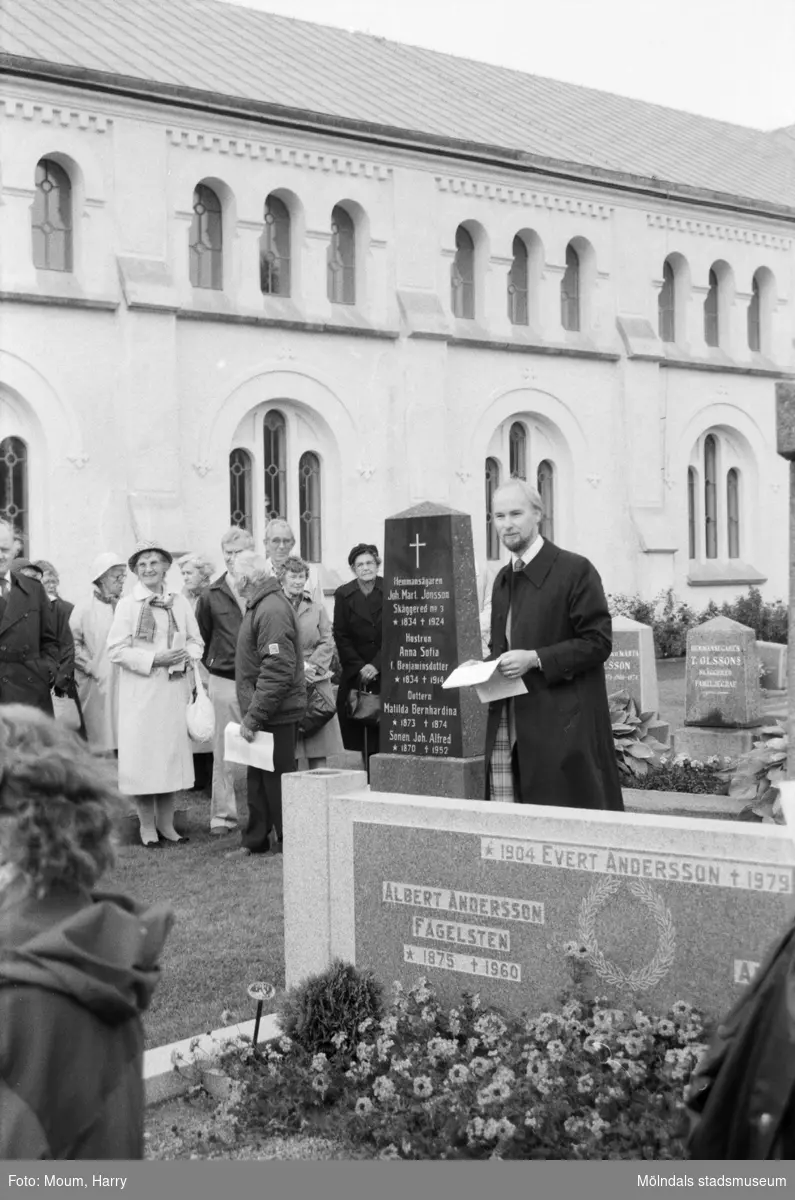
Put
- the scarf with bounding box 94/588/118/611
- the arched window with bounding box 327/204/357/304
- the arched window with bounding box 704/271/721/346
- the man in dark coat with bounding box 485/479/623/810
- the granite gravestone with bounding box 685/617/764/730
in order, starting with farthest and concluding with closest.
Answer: the arched window with bounding box 704/271/721/346, the arched window with bounding box 327/204/357/304, the granite gravestone with bounding box 685/617/764/730, the scarf with bounding box 94/588/118/611, the man in dark coat with bounding box 485/479/623/810

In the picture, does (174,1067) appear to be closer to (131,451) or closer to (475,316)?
(131,451)

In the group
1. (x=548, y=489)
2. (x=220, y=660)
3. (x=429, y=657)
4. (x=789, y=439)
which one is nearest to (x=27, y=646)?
(x=220, y=660)

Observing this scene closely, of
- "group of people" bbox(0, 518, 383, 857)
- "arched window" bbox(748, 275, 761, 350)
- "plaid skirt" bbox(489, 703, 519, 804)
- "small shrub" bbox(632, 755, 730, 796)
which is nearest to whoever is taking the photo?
"plaid skirt" bbox(489, 703, 519, 804)

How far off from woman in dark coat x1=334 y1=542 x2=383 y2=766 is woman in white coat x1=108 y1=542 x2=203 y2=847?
5.13 ft

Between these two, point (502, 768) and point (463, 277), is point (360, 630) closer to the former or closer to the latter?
point (502, 768)

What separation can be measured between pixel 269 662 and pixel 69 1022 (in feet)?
22.3

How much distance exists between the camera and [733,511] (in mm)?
29016

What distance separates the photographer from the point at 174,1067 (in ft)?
17.9

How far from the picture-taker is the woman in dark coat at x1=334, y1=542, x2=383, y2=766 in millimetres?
11305

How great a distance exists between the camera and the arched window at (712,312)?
93.0 ft

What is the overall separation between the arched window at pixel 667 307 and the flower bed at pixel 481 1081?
2359cm

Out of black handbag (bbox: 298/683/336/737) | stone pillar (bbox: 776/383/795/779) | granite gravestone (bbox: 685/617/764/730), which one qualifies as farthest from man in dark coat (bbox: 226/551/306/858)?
granite gravestone (bbox: 685/617/764/730)

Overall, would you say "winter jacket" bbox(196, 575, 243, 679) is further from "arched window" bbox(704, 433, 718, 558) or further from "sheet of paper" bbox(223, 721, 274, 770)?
"arched window" bbox(704, 433, 718, 558)

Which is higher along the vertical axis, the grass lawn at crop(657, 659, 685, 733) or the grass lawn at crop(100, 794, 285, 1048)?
the grass lawn at crop(657, 659, 685, 733)
